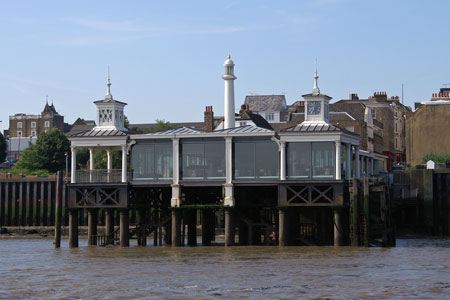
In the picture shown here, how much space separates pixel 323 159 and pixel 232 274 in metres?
16.9

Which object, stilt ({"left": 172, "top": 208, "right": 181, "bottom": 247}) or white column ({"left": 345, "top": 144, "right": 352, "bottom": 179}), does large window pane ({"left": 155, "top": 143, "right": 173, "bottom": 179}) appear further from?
white column ({"left": 345, "top": 144, "right": 352, "bottom": 179})

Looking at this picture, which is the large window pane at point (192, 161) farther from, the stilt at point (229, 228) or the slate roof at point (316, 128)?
the slate roof at point (316, 128)

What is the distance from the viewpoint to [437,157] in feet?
326

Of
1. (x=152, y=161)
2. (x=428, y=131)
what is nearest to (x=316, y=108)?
(x=152, y=161)

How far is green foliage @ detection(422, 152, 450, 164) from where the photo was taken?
97.8 meters

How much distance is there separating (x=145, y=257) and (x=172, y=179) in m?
8.56

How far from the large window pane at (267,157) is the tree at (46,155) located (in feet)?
271

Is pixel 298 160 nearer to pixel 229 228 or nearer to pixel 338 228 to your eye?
pixel 338 228

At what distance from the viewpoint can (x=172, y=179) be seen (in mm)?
55719

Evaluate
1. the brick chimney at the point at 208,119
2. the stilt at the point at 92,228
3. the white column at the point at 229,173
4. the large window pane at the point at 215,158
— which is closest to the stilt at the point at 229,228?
the white column at the point at 229,173

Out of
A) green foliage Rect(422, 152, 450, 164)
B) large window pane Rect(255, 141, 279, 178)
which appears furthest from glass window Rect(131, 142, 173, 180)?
green foliage Rect(422, 152, 450, 164)

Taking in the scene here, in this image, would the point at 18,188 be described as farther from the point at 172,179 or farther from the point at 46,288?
the point at 46,288

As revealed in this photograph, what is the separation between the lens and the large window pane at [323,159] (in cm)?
5297

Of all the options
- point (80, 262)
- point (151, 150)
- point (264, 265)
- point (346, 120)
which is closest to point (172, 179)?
point (151, 150)
